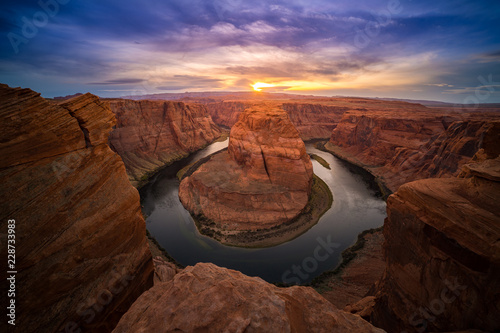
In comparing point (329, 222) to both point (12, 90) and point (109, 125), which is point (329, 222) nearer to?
point (109, 125)

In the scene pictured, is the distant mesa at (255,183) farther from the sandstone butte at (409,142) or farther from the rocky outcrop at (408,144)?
the rocky outcrop at (408,144)

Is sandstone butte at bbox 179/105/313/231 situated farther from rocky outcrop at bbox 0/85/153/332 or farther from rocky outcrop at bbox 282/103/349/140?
rocky outcrop at bbox 282/103/349/140

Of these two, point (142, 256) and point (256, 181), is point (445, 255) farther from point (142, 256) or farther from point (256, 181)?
point (256, 181)

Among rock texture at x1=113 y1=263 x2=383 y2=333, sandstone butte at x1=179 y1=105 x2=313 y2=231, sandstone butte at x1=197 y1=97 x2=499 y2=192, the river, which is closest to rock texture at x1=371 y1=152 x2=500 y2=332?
rock texture at x1=113 y1=263 x2=383 y2=333

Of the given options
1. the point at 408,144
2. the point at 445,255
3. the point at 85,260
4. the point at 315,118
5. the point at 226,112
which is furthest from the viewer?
the point at 226,112

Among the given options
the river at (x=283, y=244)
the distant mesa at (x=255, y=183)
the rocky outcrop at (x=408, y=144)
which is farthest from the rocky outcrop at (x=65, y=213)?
the rocky outcrop at (x=408, y=144)

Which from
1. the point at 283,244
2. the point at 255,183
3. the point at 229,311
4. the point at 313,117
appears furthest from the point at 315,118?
the point at 229,311

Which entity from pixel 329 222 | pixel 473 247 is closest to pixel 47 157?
pixel 473 247
